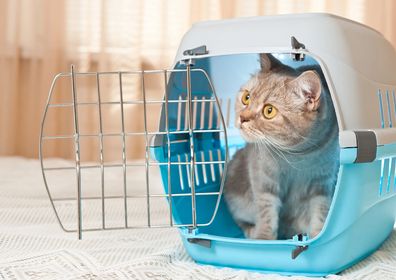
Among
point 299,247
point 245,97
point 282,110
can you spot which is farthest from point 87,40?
point 299,247

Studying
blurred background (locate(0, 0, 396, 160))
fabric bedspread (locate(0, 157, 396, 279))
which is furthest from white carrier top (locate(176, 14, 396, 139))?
blurred background (locate(0, 0, 396, 160))

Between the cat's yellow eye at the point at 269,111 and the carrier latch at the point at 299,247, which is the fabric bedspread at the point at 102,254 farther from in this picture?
the cat's yellow eye at the point at 269,111

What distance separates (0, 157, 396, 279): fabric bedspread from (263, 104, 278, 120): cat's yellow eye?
0.87ft

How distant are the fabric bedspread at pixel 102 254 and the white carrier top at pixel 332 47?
27 cm

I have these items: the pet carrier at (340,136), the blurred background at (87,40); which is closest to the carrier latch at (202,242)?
the pet carrier at (340,136)

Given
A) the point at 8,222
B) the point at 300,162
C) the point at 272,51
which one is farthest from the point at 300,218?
the point at 8,222

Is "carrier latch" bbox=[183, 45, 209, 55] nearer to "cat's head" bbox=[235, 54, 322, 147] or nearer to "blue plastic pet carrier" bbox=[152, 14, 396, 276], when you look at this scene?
"blue plastic pet carrier" bbox=[152, 14, 396, 276]

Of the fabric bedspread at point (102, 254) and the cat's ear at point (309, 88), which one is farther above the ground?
the cat's ear at point (309, 88)

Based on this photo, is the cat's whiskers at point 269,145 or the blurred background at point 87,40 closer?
the cat's whiskers at point 269,145

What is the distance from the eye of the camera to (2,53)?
107 inches

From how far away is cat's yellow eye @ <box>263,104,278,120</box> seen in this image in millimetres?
1015

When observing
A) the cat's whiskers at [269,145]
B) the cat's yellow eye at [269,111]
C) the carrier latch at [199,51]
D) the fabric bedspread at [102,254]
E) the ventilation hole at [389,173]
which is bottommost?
the fabric bedspread at [102,254]

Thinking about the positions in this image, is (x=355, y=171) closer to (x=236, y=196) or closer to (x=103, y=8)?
(x=236, y=196)

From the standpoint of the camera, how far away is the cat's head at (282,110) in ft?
3.25
